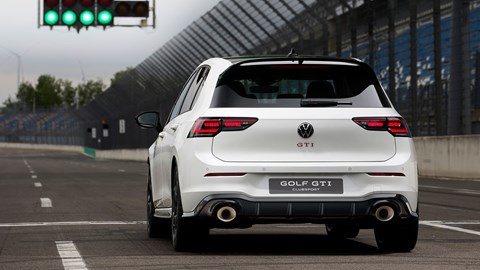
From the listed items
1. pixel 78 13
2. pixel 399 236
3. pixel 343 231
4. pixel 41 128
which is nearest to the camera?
pixel 399 236

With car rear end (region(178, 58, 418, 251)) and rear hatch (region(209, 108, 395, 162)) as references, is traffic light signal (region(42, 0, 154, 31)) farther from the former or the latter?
rear hatch (region(209, 108, 395, 162))

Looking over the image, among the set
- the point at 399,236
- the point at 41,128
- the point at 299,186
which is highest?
Result: the point at 299,186

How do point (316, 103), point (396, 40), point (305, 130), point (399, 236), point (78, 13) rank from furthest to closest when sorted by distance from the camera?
point (396, 40) < point (78, 13) < point (399, 236) < point (316, 103) < point (305, 130)

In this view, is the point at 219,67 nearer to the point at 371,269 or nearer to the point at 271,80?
the point at 271,80

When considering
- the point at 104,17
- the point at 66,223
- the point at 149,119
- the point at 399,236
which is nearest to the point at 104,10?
the point at 104,17

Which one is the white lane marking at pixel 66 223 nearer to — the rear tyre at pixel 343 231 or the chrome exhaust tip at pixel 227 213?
the rear tyre at pixel 343 231

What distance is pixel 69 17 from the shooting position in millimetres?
24984

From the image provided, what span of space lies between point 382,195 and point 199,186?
1.36 meters

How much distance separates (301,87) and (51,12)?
1622 centimetres

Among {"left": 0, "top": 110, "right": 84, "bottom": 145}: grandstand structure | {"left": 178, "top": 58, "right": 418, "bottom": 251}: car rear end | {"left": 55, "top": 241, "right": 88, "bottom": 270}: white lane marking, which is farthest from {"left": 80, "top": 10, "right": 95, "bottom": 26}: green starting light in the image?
{"left": 0, "top": 110, "right": 84, "bottom": 145}: grandstand structure

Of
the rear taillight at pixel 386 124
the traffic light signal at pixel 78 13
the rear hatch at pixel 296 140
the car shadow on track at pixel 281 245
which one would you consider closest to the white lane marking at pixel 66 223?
the car shadow on track at pixel 281 245

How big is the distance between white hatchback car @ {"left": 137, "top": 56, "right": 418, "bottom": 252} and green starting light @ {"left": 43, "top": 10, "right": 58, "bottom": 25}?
52.8 feet

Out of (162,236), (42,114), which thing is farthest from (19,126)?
(162,236)

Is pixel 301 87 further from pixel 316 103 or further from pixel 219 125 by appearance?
pixel 219 125
